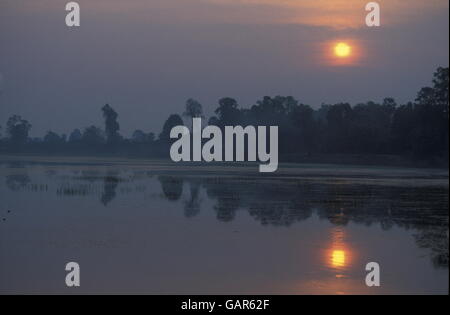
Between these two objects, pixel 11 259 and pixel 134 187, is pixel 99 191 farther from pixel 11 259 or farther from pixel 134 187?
pixel 11 259

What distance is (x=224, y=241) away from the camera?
20766mm

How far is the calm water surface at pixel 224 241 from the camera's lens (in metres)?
15.5

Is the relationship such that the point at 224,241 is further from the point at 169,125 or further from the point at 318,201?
the point at 169,125

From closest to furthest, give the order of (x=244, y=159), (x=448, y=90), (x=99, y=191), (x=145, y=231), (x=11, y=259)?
(x=11, y=259)
(x=145, y=231)
(x=99, y=191)
(x=448, y=90)
(x=244, y=159)

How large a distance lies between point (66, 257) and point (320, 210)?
13073 millimetres

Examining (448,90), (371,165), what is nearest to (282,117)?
(371,165)

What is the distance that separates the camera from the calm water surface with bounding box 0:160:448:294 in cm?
1545

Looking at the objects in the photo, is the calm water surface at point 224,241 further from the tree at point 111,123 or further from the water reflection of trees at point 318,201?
the tree at point 111,123

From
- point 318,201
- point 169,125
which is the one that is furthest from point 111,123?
point 318,201

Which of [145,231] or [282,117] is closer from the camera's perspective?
[145,231]

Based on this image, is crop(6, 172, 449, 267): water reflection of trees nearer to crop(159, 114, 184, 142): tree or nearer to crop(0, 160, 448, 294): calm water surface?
crop(0, 160, 448, 294): calm water surface

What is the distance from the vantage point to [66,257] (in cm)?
1808

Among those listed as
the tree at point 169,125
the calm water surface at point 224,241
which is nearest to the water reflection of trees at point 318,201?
the calm water surface at point 224,241

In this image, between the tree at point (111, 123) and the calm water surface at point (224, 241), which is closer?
the calm water surface at point (224, 241)
